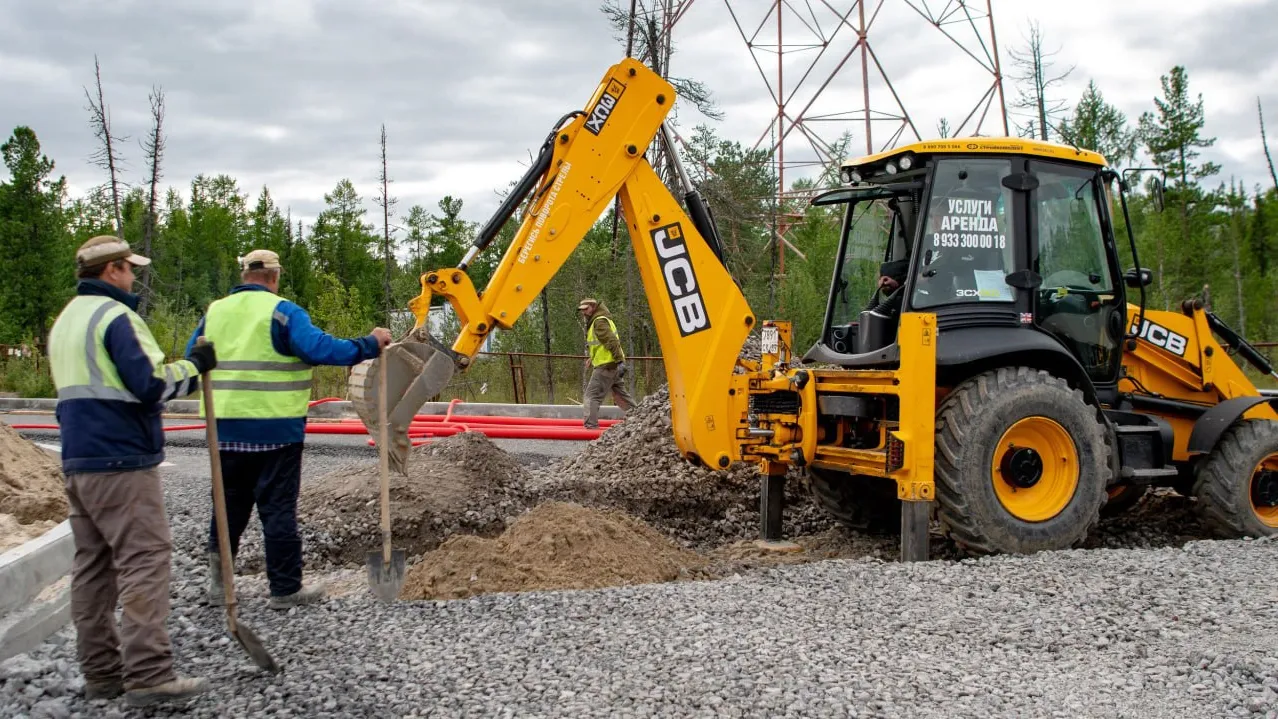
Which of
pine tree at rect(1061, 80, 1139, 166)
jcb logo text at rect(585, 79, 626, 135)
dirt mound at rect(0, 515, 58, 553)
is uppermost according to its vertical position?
pine tree at rect(1061, 80, 1139, 166)

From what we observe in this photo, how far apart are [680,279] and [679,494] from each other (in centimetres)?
241

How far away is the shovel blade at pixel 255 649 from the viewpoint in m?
4.21

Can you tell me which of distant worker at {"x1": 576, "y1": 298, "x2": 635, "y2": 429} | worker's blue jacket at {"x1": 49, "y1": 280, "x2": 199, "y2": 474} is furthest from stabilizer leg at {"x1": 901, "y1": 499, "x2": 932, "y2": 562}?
distant worker at {"x1": 576, "y1": 298, "x2": 635, "y2": 429}

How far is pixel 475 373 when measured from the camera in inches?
899

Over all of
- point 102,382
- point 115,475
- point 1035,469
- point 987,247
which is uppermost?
point 987,247

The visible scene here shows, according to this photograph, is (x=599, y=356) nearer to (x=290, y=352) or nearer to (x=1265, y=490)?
(x=1265, y=490)

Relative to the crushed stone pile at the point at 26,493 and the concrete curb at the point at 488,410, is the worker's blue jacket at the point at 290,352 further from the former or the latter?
the concrete curb at the point at 488,410

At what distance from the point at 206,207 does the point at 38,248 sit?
27.0m

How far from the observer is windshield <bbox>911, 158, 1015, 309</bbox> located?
22.2 ft

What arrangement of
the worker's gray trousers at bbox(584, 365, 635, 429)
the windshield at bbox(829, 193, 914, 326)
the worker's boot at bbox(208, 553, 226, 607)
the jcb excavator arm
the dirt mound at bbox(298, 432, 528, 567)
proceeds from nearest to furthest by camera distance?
the worker's boot at bbox(208, 553, 226, 607) → the jcb excavator arm → the windshield at bbox(829, 193, 914, 326) → the dirt mound at bbox(298, 432, 528, 567) → the worker's gray trousers at bbox(584, 365, 635, 429)

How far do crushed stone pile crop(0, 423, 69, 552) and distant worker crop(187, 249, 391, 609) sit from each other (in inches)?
80.7

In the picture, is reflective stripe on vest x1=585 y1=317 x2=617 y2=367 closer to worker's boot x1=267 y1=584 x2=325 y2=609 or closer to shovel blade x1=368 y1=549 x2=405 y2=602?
shovel blade x1=368 y1=549 x2=405 y2=602

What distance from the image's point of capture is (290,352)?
5277 mm

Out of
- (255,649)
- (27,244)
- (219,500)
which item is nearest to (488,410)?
(219,500)
